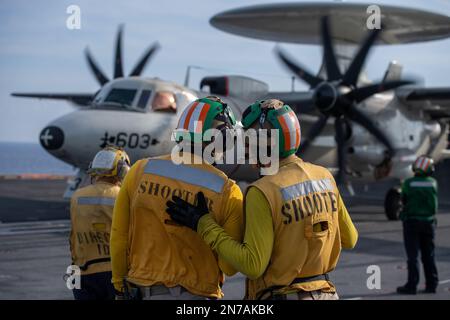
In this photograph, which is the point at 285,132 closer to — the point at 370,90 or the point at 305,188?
the point at 305,188

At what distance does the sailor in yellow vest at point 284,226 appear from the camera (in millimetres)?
3717

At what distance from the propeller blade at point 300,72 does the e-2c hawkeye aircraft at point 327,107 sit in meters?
0.03

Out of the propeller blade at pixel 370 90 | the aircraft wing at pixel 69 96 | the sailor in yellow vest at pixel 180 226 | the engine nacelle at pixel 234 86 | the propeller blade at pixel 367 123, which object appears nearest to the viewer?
the sailor in yellow vest at pixel 180 226

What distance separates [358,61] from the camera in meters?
19.5

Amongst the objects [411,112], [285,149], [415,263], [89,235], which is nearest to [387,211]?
[411,112]

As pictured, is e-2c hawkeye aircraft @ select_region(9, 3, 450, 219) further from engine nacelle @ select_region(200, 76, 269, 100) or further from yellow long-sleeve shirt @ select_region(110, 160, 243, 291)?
yellow long-sleeve shirt @ select_region(110, 160, 243, 291)

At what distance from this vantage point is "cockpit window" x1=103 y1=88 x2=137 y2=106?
16188 millimetres

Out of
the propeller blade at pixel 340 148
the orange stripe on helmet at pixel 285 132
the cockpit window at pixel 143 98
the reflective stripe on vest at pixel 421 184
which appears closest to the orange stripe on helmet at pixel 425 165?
the reflective stripe on vest at pixel 421 184

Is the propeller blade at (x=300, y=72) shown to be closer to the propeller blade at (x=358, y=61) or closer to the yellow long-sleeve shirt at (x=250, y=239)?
the propeller blade at (x=358, y=61)

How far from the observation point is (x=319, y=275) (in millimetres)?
3996

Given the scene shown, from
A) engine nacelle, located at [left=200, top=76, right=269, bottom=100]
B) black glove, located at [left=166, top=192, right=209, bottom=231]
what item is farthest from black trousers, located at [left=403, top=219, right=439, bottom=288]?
engine nacelle, located at [left=200, top=76, right=269, bottom=100]

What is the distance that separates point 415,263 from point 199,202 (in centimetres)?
698
